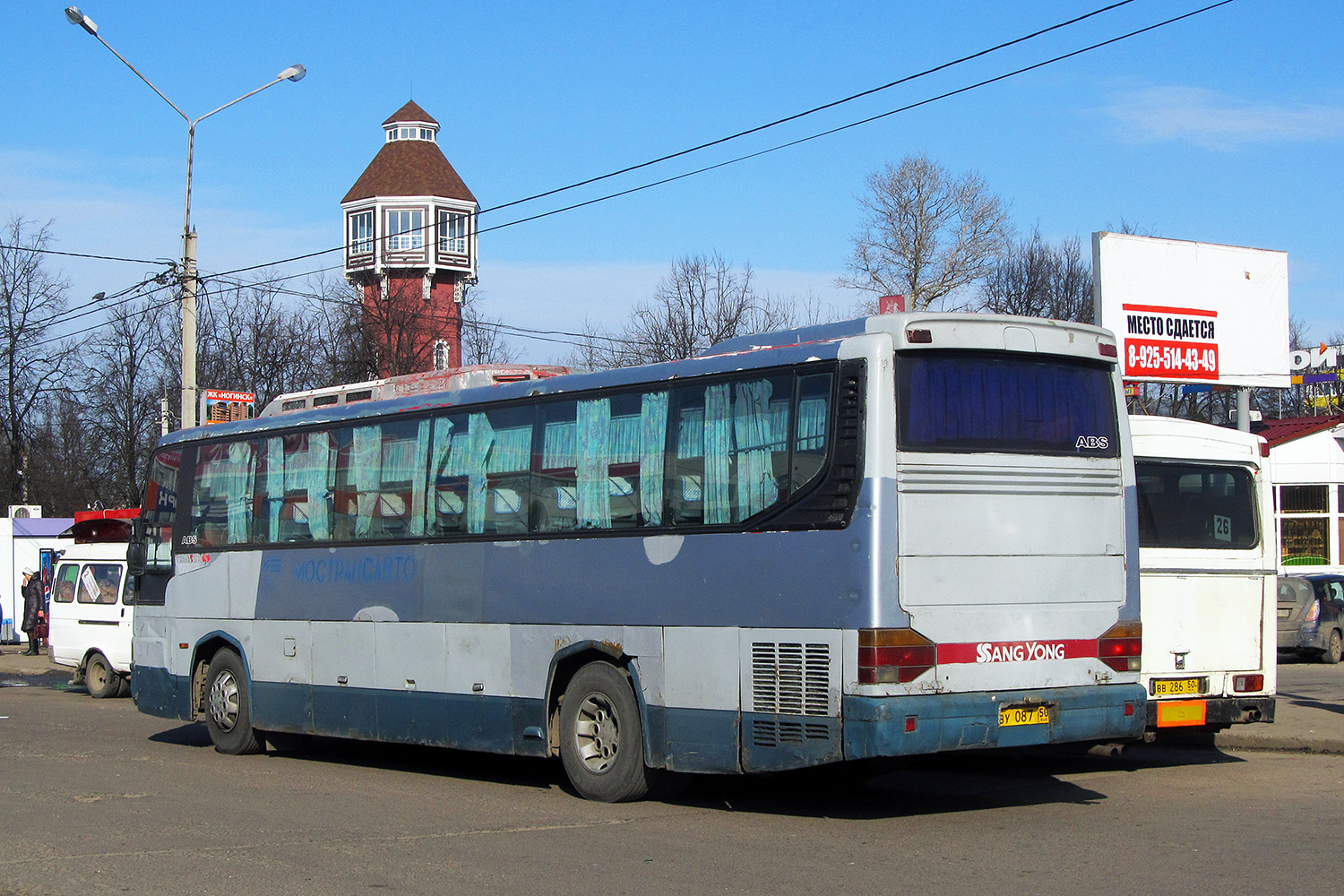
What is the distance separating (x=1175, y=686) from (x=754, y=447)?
4.72 metres

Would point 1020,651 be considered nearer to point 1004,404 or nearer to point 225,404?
point 1004,404

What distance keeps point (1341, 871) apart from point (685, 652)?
4.31 metres

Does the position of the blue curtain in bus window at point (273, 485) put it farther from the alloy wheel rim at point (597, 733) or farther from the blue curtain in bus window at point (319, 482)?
the alloy wheel rim at point (597, 733)

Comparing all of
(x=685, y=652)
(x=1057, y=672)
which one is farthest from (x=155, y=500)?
(x=1057, y=672)

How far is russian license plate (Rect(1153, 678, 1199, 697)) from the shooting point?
11.8m

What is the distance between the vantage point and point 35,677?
88.9 ft

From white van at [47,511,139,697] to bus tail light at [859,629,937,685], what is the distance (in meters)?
15.9

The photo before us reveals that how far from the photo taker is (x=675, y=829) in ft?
30.8

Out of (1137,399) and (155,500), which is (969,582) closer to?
(155,500)

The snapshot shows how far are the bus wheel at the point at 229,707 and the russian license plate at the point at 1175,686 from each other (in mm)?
8770

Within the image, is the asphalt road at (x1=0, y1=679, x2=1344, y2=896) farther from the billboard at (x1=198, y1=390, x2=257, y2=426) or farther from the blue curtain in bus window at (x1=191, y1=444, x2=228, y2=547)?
the billboard at (x1=198, y1=390, x2=257, y2=426)

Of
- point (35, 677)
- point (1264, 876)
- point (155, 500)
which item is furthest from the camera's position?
point (35, 677)

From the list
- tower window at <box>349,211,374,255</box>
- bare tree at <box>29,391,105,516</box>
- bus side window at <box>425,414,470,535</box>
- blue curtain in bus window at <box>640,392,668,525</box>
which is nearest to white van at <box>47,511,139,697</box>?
bus side window at <box>425,414,470,535</box>

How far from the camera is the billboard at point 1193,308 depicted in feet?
69.9
